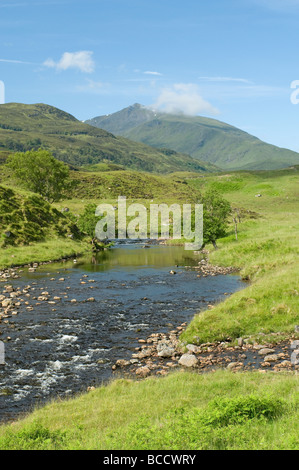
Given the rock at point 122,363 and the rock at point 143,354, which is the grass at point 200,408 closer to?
the rock at point 143,354

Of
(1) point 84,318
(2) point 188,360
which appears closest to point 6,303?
(1) point 84,318

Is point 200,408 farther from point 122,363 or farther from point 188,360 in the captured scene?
point 122,363

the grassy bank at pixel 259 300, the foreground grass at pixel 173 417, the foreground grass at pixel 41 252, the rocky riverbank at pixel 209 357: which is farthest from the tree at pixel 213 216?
the foreground grass at pixel 173 417

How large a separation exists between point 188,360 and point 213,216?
53.8m

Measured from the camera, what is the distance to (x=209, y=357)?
73.6 feet

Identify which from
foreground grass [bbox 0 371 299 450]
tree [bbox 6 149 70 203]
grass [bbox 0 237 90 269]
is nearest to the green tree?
grass [bbox 0 237 90 269]

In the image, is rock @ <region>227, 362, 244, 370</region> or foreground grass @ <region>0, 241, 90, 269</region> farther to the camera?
foreground grass @ <region>0, 241, 90, 269</region>

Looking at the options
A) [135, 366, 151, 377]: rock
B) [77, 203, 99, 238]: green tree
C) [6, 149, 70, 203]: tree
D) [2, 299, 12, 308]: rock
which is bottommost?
[135, 366, 151, 377]: rock

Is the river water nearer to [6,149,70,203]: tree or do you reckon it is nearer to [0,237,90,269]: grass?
[0,237,90,269]: grass

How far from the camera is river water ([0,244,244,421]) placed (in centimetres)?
2016

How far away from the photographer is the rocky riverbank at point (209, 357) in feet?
68.5

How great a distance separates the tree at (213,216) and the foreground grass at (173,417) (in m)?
50.1

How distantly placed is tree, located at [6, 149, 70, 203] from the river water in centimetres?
4843
